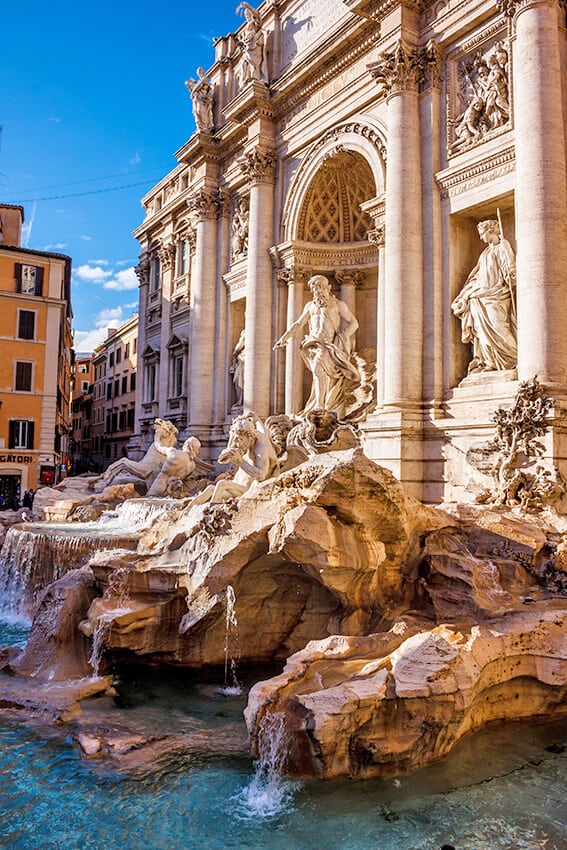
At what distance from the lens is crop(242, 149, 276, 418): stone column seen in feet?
56.9

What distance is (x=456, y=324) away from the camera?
12250 millimetres

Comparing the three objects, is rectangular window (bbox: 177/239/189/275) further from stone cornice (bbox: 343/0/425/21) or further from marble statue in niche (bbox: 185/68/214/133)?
stone cornice (bbox: 343/0/425/21)

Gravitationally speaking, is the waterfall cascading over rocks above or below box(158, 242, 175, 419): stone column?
below

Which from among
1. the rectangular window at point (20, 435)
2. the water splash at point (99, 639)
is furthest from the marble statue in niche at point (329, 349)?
the rectangular window at point (20, 435)

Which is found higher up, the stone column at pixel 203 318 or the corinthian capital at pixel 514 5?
the corinthian capital at pixel 514 5

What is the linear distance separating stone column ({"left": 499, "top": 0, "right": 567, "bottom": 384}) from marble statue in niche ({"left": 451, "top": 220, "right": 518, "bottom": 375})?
2.64 ft

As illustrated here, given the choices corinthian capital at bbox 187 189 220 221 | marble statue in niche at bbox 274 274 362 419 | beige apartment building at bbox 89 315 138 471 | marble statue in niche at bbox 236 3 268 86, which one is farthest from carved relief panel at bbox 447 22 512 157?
beige apartment building at bbox 89 315 138 471

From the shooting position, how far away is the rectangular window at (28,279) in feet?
88.3

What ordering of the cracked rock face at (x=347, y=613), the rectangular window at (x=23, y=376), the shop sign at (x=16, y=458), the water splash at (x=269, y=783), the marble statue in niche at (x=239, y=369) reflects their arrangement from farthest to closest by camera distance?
the rectangular window at (x=23, y=376) < the shop sign at (x=16, y=458) < the marble statue in niche at (x=239, y=369) < the cracked rock face at (x=347, y=613) < the water splash at (x=269, y=783)

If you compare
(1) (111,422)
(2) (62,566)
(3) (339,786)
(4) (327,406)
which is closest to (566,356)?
(4) (327,406)

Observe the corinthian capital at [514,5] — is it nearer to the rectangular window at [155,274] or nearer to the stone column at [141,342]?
the rectangular window at [155,274]

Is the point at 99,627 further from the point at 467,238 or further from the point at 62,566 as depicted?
the point at 467,238

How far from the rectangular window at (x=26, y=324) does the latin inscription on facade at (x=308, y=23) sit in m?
14.6

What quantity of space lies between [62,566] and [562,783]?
7.55 m
